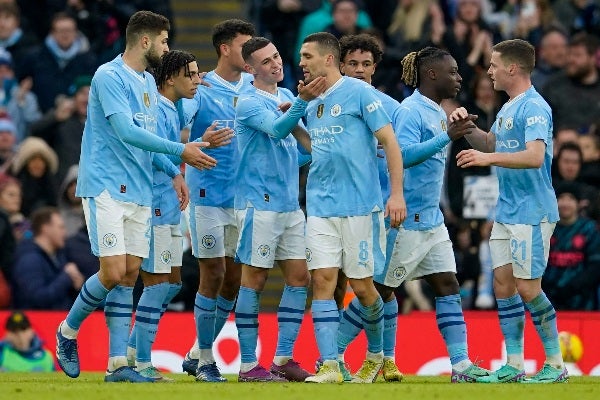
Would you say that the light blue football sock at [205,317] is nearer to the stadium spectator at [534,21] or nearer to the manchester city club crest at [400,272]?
the manchester city club crest at [400,272]

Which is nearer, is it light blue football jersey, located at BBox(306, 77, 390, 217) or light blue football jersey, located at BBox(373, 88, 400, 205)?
light blue football jersey, located at BBox(306, 77, 390, 217)

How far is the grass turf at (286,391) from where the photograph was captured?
10695 mm

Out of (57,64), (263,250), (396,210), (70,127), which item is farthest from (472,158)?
(57,64)

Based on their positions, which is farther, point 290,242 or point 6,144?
point 6,144

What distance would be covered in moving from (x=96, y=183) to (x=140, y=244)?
606 millimetres

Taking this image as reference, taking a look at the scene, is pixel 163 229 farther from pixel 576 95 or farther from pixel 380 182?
pixel 576 95

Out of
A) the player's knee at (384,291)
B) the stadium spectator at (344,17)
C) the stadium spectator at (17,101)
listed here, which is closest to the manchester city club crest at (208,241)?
the player's knee at (384,291)

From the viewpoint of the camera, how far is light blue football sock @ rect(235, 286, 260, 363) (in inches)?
498

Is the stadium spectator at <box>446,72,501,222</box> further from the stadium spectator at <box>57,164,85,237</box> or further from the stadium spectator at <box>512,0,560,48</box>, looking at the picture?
the stadium spectator at <box>57,164,85,237</box>

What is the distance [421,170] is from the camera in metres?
12.7

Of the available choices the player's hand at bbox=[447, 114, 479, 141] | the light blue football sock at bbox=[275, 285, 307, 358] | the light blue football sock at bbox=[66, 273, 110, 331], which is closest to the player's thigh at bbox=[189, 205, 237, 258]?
the light blue football sock at bbox=[275, 285, 307, 358]

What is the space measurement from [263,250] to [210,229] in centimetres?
79

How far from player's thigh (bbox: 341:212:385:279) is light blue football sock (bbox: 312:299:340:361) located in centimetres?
32

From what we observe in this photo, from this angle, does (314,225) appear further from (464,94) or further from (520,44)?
(464,94)
